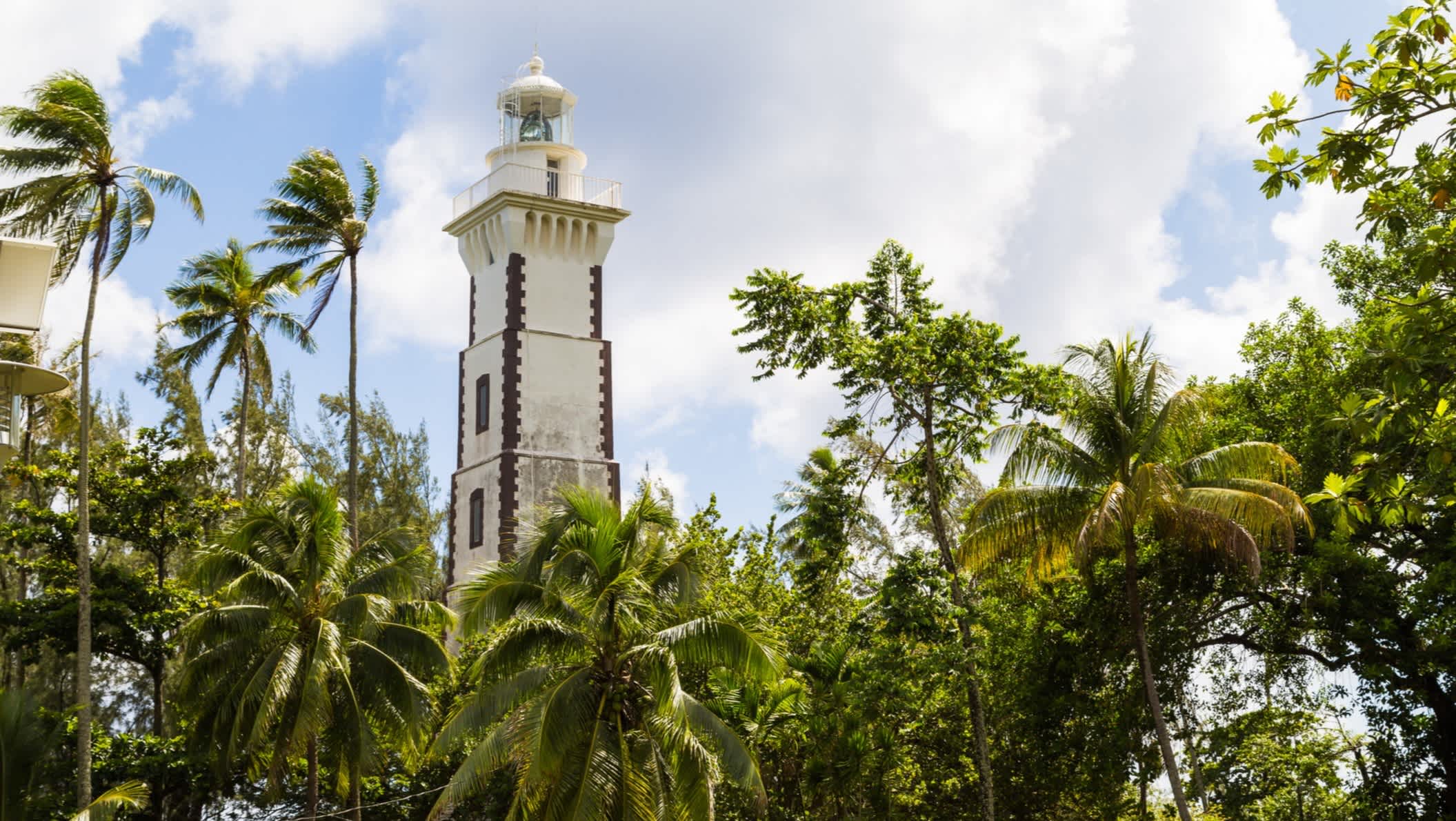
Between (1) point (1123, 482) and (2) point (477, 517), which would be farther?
(2) point (477, 517)

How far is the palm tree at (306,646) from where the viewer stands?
23.2 metres

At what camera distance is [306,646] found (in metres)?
23.8

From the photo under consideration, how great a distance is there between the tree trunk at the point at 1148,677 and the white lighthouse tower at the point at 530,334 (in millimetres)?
16066

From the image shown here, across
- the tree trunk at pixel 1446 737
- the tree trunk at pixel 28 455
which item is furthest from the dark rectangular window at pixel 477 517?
the tree trunk at pixel 1446 737

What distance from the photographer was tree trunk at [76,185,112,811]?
23.8 meters

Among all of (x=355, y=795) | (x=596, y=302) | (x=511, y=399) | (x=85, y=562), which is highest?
(x=596, y=302)

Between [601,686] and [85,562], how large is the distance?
987cm

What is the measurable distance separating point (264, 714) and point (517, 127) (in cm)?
2159

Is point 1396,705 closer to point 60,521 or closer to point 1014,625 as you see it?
point 1014,625

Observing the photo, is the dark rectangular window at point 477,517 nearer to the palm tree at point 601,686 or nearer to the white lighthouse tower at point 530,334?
the white lighthouse tower at point 530,334

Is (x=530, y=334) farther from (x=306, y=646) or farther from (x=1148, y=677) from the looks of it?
(x=1148, y=677)

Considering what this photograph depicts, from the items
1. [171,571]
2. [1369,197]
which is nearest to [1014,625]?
[1369,197]

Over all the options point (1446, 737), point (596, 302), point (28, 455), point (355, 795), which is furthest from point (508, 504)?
point (1446, 737)

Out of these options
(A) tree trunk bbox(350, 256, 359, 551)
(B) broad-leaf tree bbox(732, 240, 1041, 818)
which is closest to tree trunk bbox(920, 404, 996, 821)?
(B) broad-leaf tree bbox(732, 240, 1041, 818)
